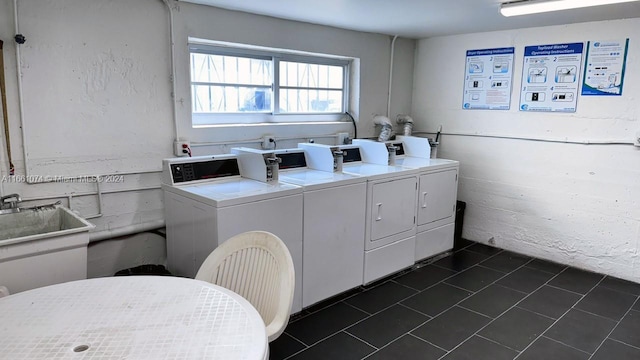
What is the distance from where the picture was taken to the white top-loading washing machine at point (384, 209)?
11.3 feet

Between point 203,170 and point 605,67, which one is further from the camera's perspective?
point 605,67

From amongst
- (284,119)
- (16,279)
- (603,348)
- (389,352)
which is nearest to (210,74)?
(284,119)

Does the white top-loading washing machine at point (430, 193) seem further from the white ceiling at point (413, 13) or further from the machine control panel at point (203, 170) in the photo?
the machine control panel at point (203, 170)

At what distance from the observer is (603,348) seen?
2699mm

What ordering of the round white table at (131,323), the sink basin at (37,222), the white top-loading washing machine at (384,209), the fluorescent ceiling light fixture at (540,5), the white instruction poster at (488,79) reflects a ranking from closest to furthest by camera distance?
1. the round white table at (131,323)
2. the sink basin at (37,222)
3. the fluorescent ceiling light fixture at (540,5)
4. the white top-loading washing machine at (384,209)
5. the white instruction poster at (488,79)

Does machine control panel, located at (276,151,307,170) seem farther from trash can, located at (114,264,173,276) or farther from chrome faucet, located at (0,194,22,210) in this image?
chrome faucet, located at (0,194,22,210)

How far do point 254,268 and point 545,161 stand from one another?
10.8 ft

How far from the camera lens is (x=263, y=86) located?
156 inches

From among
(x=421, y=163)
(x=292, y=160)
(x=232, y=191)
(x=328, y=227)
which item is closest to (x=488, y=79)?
(x=421, y=163)

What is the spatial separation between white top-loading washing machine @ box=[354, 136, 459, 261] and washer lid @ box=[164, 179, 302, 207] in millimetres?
1342

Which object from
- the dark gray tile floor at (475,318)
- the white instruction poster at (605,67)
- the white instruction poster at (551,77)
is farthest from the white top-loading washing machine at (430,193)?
the white instruction poster at (605,67)

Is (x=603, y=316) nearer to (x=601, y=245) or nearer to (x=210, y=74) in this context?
(x=601, y=245)

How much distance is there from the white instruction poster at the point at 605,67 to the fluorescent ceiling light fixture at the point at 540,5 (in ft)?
2.70

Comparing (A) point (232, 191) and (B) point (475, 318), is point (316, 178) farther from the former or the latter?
(B) point (475, 318)
